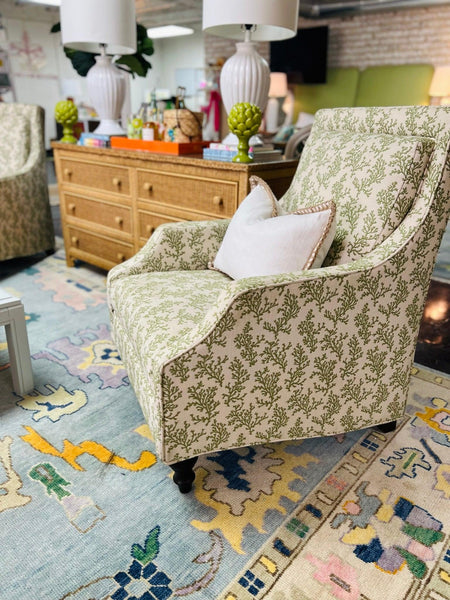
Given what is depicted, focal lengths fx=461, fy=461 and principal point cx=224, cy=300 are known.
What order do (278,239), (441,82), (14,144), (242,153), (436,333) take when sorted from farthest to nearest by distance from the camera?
(441,82) → (14,144) → (436,333) → (242,153) → (278,239)

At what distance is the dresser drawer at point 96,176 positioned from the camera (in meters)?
2.60

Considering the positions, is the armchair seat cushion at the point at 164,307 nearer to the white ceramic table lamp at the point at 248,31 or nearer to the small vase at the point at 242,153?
the small vase at the point at 242,153

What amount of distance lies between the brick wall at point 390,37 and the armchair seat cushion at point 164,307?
5.89 m

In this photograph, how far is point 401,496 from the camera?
1327 millimetres

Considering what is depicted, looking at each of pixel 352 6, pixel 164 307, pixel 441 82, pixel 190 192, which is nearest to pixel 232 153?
pixel 190 192

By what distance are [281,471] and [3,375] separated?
3.95 feet

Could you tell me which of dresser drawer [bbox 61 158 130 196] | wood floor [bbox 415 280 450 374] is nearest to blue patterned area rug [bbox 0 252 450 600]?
wood floor [bbox 415 280 450 374]

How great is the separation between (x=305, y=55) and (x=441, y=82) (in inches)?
78.3

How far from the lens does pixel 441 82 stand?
5562 millimetres

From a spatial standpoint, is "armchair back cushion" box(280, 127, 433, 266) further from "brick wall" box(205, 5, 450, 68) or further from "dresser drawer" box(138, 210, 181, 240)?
"brick wall" box(205, 5, 450, 68)

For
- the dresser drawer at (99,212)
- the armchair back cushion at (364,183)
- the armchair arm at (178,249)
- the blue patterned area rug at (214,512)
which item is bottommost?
the blue patterned area rug at (214,512)

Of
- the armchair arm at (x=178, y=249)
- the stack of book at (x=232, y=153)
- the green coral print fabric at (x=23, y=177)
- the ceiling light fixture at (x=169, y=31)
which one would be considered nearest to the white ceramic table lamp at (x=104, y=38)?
the green coral print fabric at (x=23, y=177)

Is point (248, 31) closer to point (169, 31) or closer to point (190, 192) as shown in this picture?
point (190, 192)

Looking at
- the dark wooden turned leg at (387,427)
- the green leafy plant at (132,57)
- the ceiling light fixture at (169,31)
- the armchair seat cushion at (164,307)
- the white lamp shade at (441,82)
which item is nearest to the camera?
the armchair seat cushion at (164,307)
